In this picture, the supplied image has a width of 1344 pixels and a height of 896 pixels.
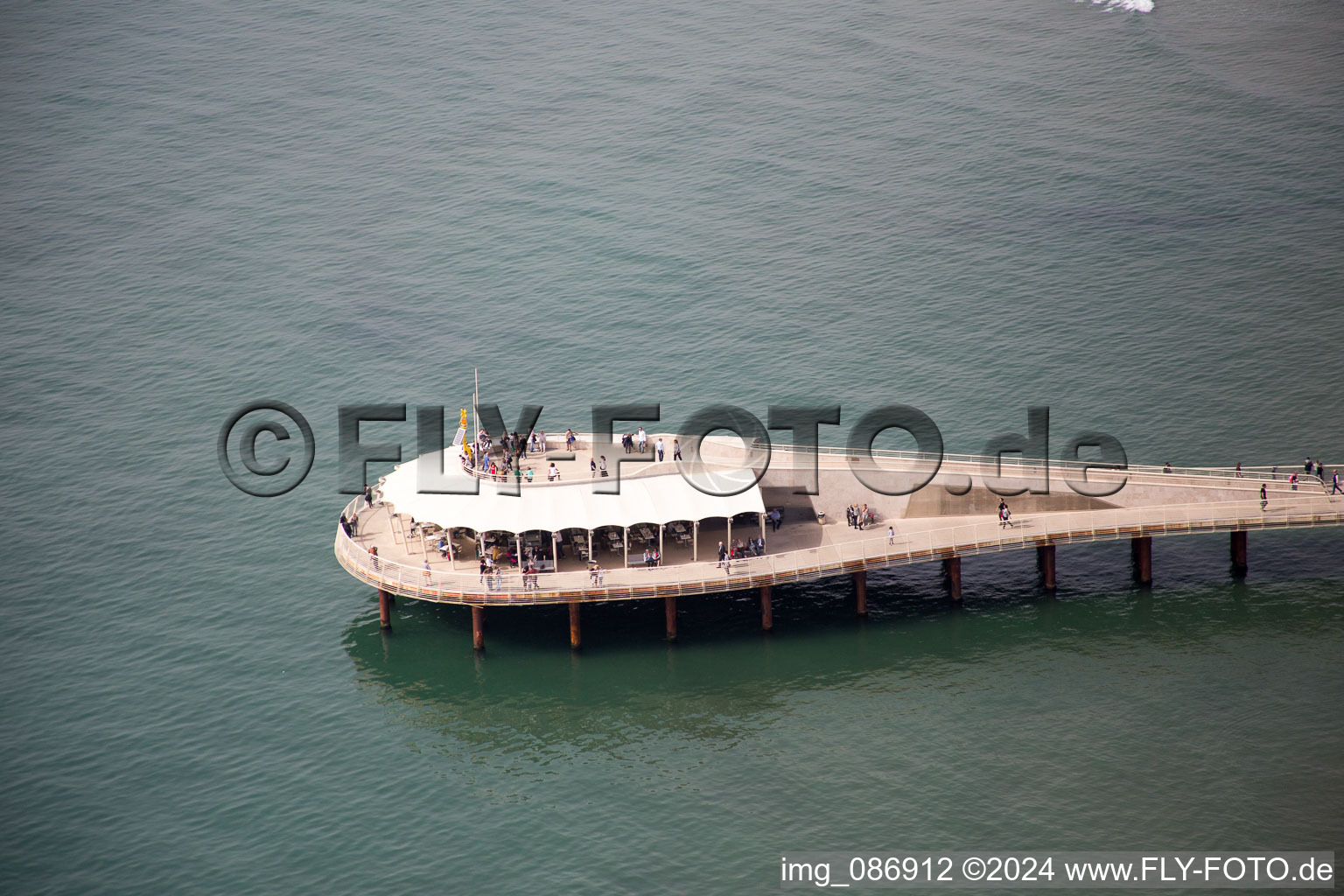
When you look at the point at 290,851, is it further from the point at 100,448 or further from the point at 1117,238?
the point at 1117,238

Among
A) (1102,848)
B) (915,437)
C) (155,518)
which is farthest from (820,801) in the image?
(155,518)

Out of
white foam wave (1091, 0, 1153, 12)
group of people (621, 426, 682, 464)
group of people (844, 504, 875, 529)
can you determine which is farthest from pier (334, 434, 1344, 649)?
white foam wave (1091, 0, 1153, 12)

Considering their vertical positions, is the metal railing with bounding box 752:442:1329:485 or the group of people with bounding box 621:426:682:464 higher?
the group of people with bounding box 621:426:682:464

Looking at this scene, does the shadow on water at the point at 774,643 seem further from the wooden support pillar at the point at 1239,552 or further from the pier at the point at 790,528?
the pier at the point at 790,528

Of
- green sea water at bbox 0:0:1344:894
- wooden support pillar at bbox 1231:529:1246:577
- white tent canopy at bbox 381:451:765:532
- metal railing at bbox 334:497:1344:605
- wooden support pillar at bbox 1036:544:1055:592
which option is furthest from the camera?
wooden support pillar at bbox 1231:529:1246:577

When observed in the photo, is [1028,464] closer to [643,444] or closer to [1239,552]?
[1239,552]

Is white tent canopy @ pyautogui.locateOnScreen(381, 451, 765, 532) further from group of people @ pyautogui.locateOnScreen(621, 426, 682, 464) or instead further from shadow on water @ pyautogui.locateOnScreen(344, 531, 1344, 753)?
shadow on water @ pyautogui.locateOnScreen(344, 531, 1344, 753)
